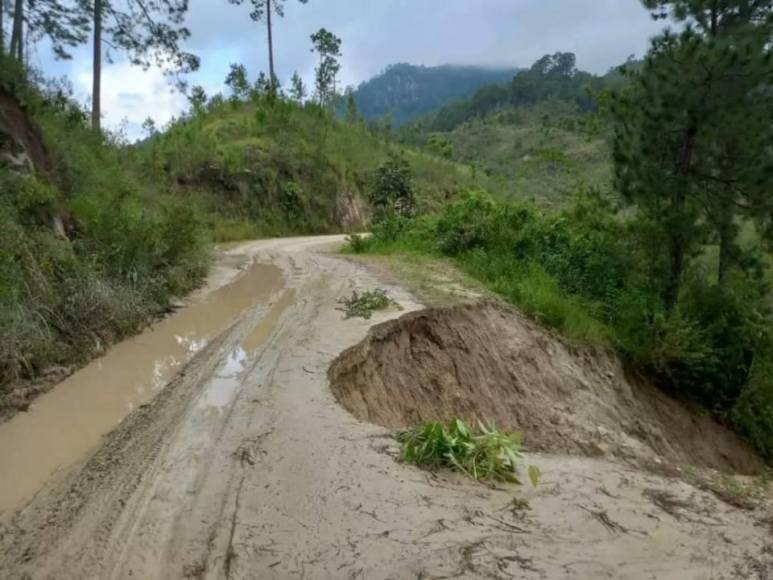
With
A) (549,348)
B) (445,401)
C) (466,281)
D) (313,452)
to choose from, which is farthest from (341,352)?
(466,281)

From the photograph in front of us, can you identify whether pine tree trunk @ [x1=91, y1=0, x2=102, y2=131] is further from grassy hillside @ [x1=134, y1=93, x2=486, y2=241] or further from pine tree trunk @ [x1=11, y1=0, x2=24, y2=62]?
pine tree trunk @ [x1=11, y1=0, x2=24, y2=62]

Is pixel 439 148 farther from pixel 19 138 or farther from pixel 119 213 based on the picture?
pixel 19 138

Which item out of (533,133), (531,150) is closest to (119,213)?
(531,150)

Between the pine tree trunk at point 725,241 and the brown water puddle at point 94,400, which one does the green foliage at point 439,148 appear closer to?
the pine tree trunk at point 725,241

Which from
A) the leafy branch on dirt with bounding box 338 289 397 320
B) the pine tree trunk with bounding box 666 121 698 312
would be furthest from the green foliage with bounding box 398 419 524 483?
the pine tree trunk with bounding box 666 121 698 312

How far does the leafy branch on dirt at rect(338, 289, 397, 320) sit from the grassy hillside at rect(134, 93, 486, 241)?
10970 millimetres

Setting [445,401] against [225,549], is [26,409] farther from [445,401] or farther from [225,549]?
[445,401]

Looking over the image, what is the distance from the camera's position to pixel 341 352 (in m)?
6.32

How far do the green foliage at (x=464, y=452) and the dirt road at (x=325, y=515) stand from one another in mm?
146

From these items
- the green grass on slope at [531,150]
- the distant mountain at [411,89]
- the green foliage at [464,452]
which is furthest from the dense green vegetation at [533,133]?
the distant mountain at [411,89]

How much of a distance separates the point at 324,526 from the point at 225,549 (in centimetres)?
53

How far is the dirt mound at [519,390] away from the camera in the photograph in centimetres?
659

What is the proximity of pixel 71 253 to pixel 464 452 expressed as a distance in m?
5.72

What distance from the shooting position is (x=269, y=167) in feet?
72.9
